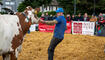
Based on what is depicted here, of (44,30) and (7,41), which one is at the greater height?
(7,41)

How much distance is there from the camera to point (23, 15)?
517 cm

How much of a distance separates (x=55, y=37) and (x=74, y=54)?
236 centimetres

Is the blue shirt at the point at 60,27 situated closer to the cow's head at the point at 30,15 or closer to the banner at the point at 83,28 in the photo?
the cow's head at the point at 30,15

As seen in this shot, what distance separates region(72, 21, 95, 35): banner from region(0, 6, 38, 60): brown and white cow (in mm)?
10066

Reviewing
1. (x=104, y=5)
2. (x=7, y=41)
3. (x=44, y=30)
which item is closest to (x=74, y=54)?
(x=7, y=41)

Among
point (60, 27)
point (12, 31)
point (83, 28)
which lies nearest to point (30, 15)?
point (12, 31)

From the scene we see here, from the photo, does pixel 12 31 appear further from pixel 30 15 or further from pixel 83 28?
pixel 83 28

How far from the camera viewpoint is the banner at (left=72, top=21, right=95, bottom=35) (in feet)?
48.2

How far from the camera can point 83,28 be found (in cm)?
1488

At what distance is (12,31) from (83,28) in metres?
10.9

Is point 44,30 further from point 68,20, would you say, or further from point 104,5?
point 104,5

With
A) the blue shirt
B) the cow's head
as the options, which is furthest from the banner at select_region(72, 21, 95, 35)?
the cow's head

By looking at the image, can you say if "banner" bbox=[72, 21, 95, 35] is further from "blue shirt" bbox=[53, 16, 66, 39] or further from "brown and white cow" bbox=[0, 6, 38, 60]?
"brown and white cow" bbox=[0, 6, 38, 60]

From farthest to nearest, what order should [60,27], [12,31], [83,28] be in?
[83,28], [60,27], [12,31]
